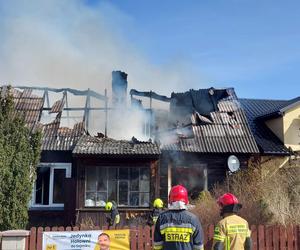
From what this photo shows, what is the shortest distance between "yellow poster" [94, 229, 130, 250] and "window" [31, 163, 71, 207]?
9068 millimetres

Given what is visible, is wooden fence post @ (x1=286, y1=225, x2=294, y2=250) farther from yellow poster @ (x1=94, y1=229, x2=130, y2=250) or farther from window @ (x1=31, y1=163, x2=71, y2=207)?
window @ (x1=31, y1=163, x2=71, y2=207)

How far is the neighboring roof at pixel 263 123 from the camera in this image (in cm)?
1859

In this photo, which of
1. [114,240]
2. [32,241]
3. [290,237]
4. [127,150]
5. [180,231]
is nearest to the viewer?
[180,231]

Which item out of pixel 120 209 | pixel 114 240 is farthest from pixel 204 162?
pixel 114 240

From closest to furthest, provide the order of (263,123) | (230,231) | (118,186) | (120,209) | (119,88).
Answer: (230,231)
(120,209)
(118,186)
(263,123)
(119,88)

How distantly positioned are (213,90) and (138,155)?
6.40m

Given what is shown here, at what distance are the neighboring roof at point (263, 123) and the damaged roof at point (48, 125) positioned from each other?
7.55 meters

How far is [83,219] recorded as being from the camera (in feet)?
51.8

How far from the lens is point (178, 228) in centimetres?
464

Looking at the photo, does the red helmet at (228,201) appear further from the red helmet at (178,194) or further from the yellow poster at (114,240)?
the yellow poster at (114,240)

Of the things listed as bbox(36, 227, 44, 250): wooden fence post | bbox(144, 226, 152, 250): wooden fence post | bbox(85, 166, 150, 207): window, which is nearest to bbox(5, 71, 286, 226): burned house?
bbox(85, 166, 150, 207): window

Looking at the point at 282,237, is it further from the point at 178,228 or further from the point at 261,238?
the point at 178,228

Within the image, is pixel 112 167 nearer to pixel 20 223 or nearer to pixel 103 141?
pixel 103 141

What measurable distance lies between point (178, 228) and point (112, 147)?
38.9 feet
